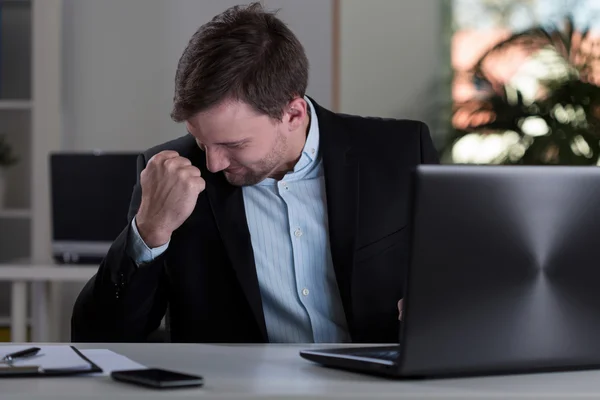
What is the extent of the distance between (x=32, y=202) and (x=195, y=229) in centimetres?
276

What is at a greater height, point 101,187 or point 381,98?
point 381,98

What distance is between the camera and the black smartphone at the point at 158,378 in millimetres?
1044

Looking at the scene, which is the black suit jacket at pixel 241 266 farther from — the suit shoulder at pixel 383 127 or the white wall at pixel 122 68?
the white wall at pixel 122 68

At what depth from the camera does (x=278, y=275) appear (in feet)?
5.87

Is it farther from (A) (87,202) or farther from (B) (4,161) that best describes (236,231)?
(B) (4,161)

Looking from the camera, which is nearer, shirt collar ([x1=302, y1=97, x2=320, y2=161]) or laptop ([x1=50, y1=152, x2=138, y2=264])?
shirt collar ([x1=302, y1=97, x2=320, y2=161])

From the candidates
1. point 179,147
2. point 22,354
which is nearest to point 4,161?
point 179,147

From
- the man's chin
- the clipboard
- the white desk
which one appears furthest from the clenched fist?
the white desk

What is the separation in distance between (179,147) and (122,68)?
2.75 m

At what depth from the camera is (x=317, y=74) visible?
4449 mm

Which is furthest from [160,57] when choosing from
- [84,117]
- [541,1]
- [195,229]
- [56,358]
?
[56,358]

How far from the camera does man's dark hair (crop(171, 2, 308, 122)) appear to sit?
1.65 m

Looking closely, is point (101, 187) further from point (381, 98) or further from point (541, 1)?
point (541, 1)

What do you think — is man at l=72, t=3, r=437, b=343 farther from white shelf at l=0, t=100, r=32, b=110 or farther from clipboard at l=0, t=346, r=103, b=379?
white shelf at l=0, t=100, r=32, b=110
